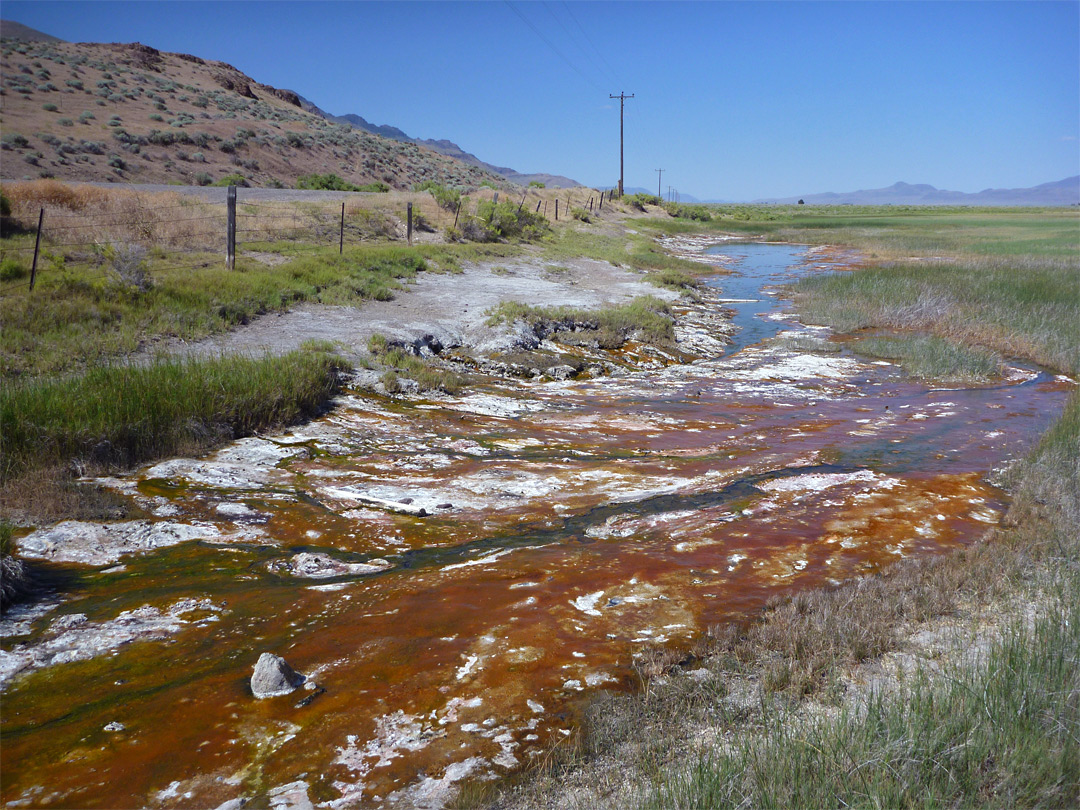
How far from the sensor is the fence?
12438 mm

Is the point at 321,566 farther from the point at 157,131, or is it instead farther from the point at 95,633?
the point at 157,131

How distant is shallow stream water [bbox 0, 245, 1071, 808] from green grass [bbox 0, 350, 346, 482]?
44 cm

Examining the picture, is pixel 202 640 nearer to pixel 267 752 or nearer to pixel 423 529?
pixel 267 752

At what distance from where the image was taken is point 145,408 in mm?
7195

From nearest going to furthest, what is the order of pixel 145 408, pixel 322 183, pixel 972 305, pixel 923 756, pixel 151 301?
1. pixel 923 756
2. pixel 145 408
3. pixel 151 301
4. pixel 972 305
5. pixel 322 183

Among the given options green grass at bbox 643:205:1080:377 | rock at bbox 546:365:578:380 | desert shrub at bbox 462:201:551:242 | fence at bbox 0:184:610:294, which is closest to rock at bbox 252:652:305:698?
rock at bbox 546:365:578:380

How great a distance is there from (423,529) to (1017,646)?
14.5ft

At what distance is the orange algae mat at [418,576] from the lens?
3.42m

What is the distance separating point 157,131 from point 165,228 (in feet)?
93.0

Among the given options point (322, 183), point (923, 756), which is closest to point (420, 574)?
point (923, 756)

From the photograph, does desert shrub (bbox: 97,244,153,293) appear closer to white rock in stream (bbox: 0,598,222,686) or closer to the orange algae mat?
the orange algae mat

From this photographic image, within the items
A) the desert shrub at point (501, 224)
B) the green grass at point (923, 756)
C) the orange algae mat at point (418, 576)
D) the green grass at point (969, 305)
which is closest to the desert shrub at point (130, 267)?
the orange algae mat at point (418, 576)

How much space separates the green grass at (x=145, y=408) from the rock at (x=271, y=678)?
12.1 ft

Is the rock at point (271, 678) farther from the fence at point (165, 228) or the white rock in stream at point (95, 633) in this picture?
the fence at point (165, 228)
